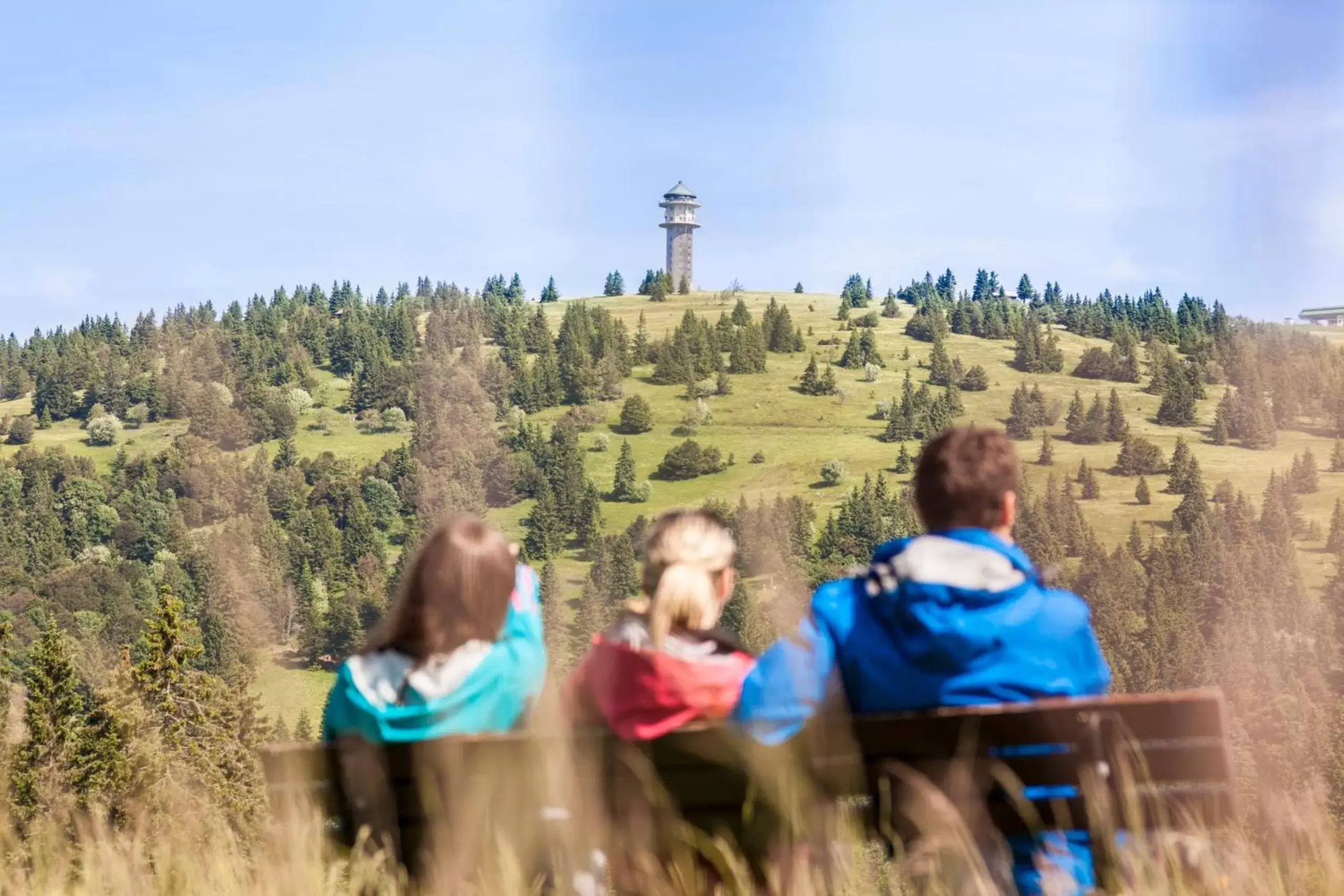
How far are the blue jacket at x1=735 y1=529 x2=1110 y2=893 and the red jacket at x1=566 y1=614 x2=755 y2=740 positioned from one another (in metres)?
0.26

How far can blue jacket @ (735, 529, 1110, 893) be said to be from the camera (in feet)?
12.8

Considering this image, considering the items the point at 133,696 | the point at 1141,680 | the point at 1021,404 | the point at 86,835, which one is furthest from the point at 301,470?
the point at 86,835

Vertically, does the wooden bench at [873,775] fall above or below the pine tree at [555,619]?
above

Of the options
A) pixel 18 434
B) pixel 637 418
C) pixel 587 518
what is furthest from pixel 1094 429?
pixel 18 434

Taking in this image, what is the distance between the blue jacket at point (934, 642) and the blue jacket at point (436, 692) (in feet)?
2.18

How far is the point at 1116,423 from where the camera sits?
7343 inches

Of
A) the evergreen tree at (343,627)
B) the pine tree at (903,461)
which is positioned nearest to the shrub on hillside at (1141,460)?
the pine tree at (903,461)

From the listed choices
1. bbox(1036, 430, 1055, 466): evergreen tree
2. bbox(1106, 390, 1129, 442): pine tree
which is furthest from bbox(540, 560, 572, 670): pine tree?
bbox(1106, 390, 1129, 442): pine tree

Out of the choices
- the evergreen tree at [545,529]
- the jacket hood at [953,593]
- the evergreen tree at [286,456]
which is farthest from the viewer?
the evergreen tree at [286,456]

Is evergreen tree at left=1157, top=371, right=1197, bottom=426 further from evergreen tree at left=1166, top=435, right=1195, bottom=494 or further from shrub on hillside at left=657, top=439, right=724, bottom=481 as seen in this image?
shrub on hillside at left=657, top=439, right=724, bottom=481

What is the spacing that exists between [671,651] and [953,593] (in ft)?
2.65

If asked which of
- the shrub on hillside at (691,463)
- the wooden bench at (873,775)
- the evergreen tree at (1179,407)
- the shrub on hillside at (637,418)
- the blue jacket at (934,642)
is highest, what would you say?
the blue jacket at (934,642)

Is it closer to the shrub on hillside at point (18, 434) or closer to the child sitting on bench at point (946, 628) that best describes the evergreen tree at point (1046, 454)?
the shrub on hillside at point (18, 434)

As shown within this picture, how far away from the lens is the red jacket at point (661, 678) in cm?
421
